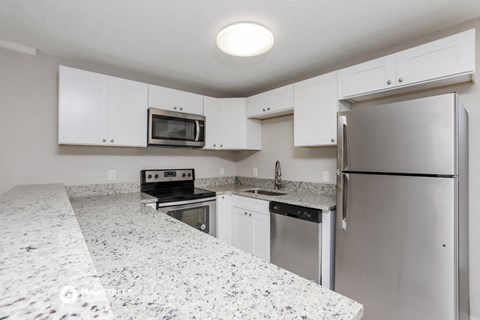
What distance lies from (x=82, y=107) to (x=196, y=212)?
156 centimetres

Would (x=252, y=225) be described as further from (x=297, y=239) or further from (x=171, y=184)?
(x=171, y=184)

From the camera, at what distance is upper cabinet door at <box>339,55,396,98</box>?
6.19ft

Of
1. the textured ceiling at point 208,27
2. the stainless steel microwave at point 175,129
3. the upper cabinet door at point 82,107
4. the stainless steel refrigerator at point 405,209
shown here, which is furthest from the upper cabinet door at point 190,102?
the stainless steel refrigerator at point 405,209

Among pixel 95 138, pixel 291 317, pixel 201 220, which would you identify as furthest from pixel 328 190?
pixel 95 138

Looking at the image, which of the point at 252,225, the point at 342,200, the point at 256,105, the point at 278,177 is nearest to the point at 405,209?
the point at 342,200

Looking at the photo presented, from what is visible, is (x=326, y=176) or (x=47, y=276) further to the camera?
(x=326, y=176)

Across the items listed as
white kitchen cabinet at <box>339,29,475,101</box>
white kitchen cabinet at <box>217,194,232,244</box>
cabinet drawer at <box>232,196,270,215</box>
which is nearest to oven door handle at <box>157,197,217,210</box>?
white kitchen cabinet at <box>217,194,232,244</box>

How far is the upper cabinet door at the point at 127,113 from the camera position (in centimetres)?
237

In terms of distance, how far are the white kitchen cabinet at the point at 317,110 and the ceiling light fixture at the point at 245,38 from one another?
0.82m

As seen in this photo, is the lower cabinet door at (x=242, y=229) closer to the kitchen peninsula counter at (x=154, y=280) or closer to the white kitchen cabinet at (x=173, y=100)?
the white kitchen cabinet at (x=173, y=100)

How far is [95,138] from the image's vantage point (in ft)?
7.47

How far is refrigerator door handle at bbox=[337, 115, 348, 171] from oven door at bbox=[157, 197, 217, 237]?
1.53 meters

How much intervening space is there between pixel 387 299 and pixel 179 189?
2378 millimetres

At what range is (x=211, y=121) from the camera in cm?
313
